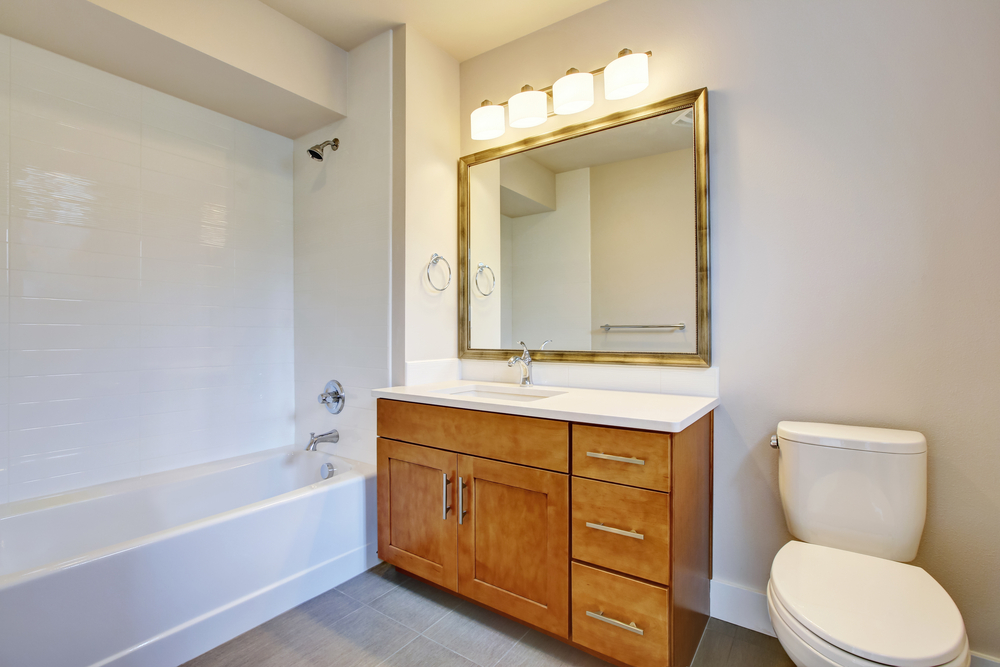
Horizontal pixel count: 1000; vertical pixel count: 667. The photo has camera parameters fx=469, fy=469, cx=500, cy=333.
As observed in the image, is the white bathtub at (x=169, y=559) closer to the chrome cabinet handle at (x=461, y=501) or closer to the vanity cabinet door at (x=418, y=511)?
the vanity cabinet door at (x=418, y=511)

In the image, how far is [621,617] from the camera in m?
1.35

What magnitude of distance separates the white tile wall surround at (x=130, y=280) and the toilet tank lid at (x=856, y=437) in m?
2.47

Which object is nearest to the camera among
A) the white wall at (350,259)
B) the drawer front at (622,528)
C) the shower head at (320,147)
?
the drawer front at (622,528)

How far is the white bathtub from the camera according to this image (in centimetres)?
129

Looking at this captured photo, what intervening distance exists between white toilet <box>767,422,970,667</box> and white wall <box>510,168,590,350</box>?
0.90 m

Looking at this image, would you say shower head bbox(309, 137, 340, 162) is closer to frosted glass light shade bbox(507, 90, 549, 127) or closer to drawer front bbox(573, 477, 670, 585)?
frosted glass light shade bbox(507, 90, 549, 127)

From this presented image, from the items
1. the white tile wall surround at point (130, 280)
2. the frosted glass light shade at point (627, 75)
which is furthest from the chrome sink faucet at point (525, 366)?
the white tile wall surround at point (130, 280)

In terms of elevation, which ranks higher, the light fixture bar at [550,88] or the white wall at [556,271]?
the light fixture bar at [550,88]

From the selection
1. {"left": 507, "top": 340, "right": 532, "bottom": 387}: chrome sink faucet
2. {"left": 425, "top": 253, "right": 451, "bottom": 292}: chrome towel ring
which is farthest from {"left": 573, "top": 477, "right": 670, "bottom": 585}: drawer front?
{"left": 425, "top": 253, "right": 451, "bottom": 292}: chrome towel ring

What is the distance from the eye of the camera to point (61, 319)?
1.90 m

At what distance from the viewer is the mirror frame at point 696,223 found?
1.73 m

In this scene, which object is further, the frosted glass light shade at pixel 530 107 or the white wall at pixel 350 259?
the white wall at pixel 350 259

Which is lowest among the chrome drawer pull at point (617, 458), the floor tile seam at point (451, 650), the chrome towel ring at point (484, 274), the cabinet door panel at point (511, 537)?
the floor tile seam at point (451, 650)

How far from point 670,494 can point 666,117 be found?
1393mm
